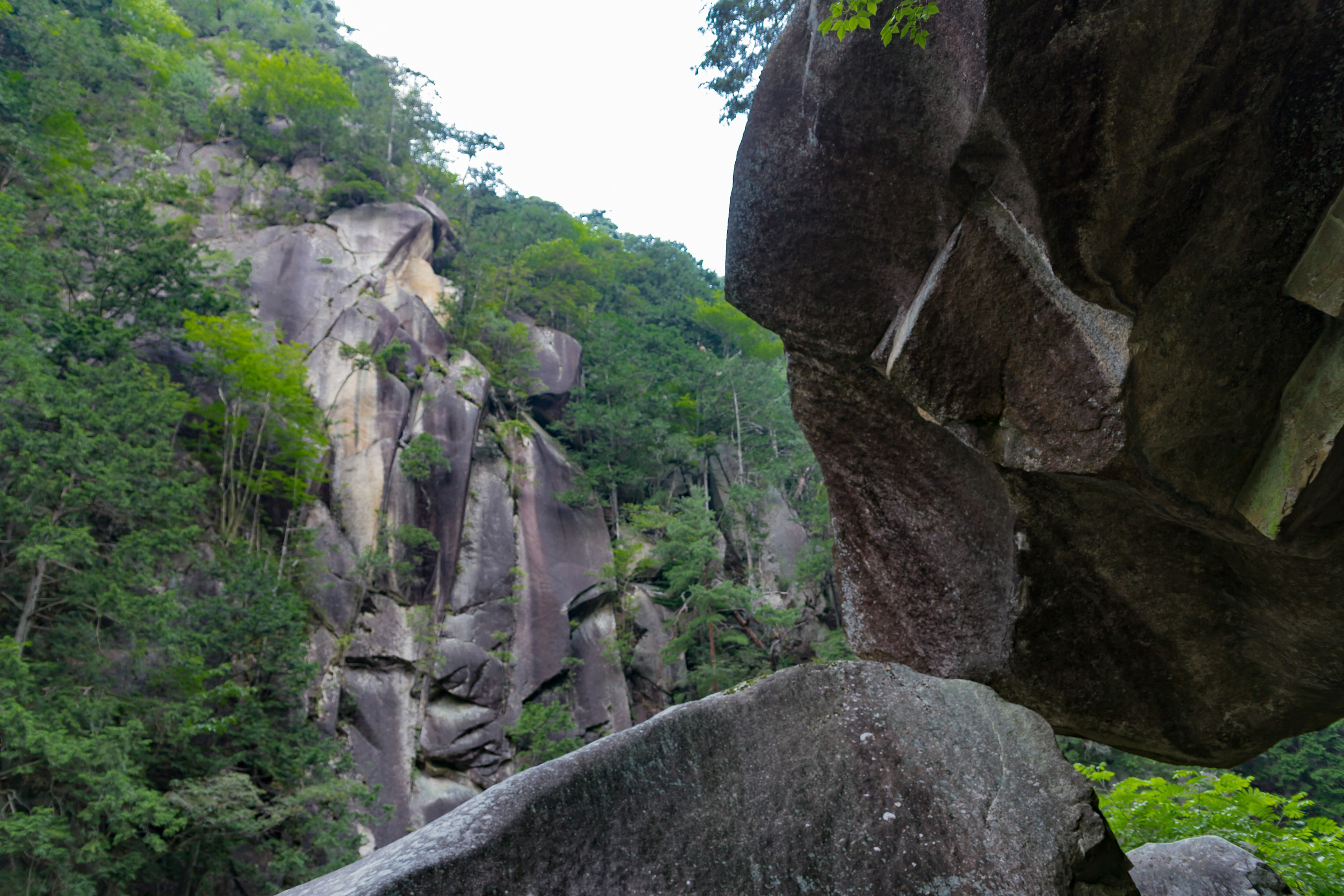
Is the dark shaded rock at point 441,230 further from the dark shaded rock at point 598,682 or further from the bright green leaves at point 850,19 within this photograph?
the bright green leaves at point 850,19

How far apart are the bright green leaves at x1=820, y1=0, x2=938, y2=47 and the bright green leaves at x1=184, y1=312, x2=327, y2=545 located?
17.0m

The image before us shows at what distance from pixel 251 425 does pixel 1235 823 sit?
60.7 ft

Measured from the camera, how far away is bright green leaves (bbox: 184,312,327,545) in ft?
54.2

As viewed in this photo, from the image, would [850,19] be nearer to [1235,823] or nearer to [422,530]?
[1235,823]

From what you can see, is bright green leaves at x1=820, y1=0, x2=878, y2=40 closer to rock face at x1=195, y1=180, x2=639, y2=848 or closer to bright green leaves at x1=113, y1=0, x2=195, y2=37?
rock face at x1=195, y1=180, x2=639, y2=848

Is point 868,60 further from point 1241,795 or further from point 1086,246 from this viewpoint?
point 1241,795

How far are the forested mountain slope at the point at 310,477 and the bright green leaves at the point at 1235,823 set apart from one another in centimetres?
1010

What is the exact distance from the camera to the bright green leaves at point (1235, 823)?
15.2ft

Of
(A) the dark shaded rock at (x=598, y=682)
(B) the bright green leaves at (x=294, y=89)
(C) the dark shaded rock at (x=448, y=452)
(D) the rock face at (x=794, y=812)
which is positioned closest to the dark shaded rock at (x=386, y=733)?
(C) the dark shaded rock at (x=448, y=452)

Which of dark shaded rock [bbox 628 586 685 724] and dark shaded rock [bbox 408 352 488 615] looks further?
dark shaded rock [bbox 628 586 685 724]

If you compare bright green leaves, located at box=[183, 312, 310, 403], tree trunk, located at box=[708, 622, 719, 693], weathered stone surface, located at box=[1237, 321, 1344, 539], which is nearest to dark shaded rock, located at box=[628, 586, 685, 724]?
tree trunk, located at box=[708, 622, 719, 693]

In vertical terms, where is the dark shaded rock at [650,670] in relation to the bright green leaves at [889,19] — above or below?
above

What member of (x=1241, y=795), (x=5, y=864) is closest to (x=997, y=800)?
(x=1241, y=795)

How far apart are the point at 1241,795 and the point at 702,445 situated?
1939cm
